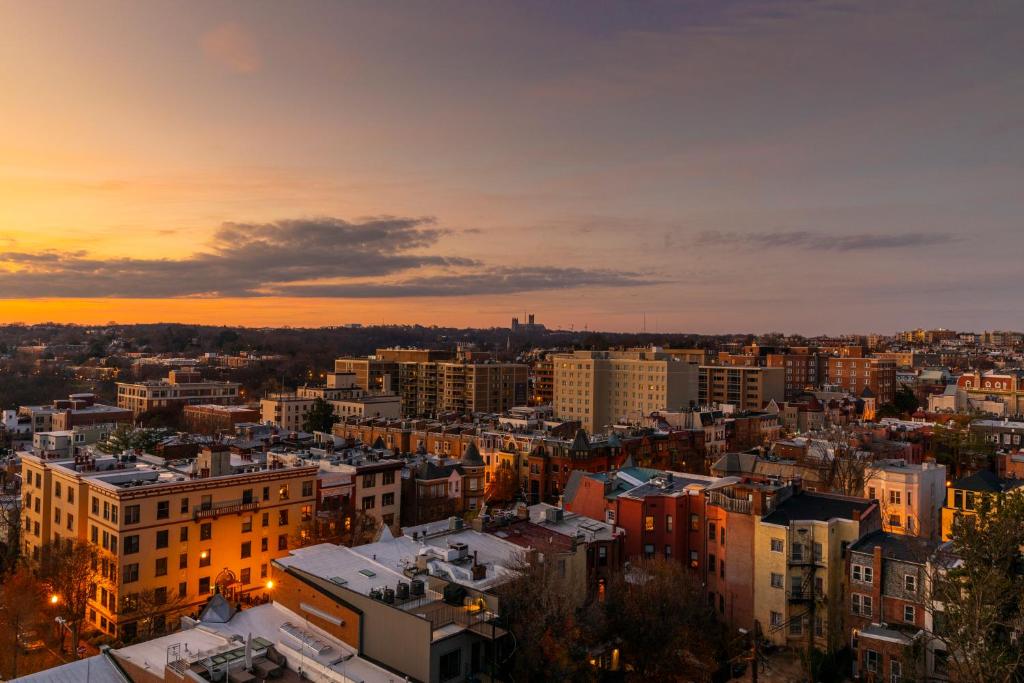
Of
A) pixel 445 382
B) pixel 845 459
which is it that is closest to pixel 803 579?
pixel 845 459

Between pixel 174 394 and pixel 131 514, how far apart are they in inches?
4367

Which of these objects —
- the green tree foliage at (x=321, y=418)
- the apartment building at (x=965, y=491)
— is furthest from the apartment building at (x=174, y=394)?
the apartment building at (x=965, y=491)

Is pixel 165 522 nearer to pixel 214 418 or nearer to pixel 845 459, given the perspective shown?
pixel 845 459

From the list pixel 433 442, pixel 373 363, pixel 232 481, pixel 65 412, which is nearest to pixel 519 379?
pixel 373 363

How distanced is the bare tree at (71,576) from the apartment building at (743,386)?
11378 centimetres

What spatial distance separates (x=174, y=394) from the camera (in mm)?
145125

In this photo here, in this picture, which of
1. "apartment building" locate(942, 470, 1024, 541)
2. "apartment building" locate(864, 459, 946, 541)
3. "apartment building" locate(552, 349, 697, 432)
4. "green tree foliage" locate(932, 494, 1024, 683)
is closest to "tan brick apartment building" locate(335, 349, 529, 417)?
"apartment building" locate(552, 349, 697, 432)

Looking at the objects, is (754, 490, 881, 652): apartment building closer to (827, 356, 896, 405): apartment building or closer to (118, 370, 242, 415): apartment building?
(118, 370, 242, 415): apartment building

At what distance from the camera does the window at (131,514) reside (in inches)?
1690

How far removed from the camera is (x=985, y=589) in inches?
1081

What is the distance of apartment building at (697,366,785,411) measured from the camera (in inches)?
5453

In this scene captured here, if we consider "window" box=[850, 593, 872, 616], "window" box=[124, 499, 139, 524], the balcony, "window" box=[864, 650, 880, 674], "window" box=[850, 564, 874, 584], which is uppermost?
"window" box=[124, 499, 139, 524]

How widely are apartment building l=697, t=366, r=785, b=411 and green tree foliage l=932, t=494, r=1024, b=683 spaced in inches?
4318

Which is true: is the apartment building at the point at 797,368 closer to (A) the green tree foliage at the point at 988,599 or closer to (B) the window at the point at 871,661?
(B) the window at the point at 871,661
